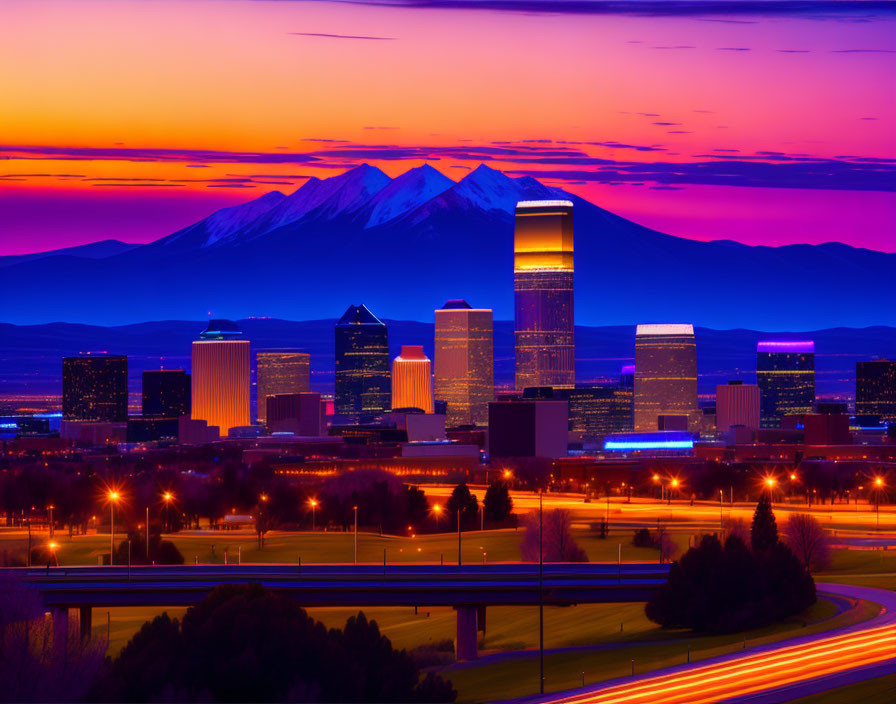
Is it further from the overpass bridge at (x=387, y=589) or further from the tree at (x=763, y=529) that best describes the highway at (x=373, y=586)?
the tree at (x=763, y=529)

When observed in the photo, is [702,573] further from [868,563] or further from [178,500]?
[178,500]

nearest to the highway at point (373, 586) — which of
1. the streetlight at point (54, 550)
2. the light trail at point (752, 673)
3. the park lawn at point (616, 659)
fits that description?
the park lawn at point (616, 659)

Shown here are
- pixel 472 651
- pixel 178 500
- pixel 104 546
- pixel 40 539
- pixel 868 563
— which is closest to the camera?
pixel 472 651

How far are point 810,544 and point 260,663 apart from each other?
197 feet

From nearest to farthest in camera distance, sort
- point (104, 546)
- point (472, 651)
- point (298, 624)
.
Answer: point (298, 624) → point (472, 651) → point (104, 546)

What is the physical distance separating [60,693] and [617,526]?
99482 mm

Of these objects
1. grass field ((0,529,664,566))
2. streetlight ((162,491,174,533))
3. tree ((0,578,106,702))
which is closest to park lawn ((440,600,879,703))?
tree ((0,578,106,702))

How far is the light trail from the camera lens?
213ft

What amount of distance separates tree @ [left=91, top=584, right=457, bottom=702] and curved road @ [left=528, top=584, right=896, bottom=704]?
679 cm

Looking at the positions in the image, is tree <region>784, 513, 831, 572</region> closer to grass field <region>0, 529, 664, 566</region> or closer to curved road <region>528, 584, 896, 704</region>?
grass field <region>0, 529, 664, 566</region>

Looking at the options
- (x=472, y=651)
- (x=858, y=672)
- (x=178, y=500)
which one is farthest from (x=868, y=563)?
(x=178, y=500)

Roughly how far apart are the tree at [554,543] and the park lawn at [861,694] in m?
61.6

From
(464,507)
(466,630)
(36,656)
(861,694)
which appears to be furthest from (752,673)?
(464,507)

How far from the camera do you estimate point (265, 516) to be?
176500 millimetres
